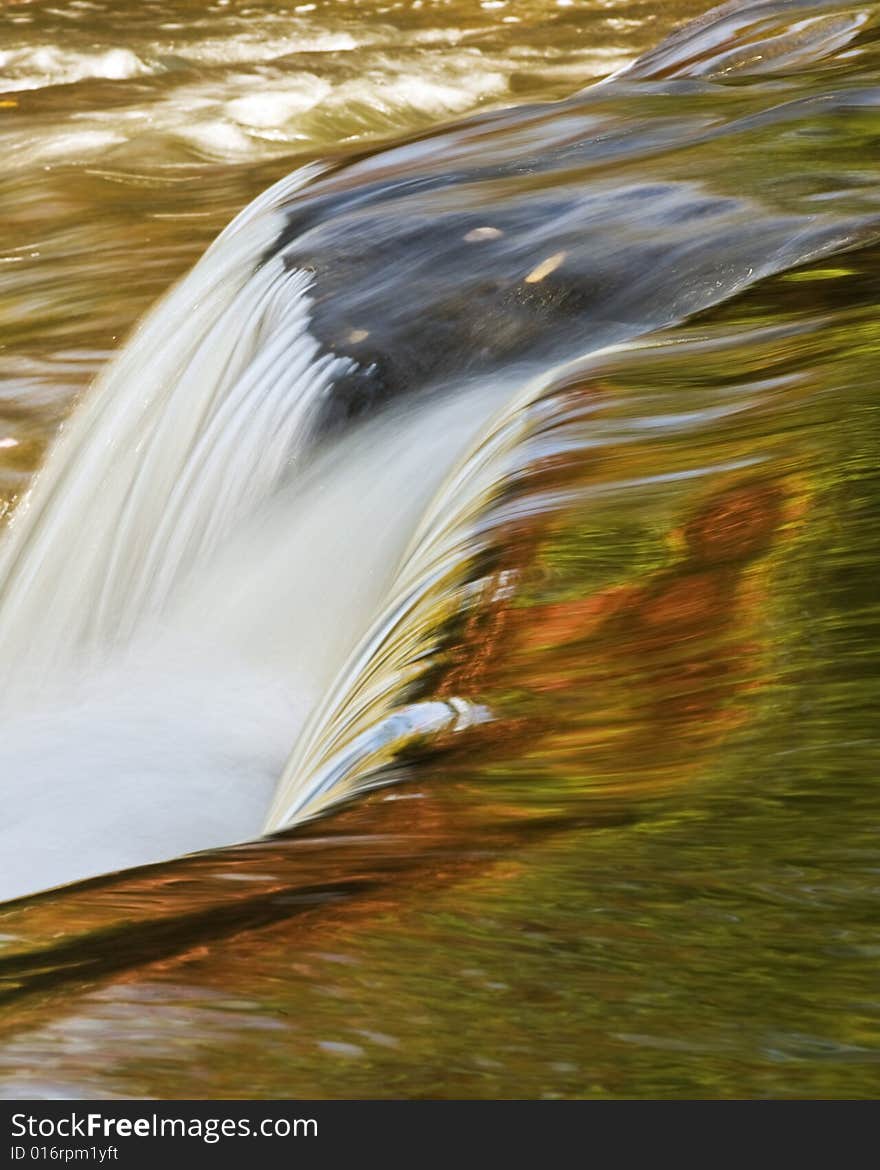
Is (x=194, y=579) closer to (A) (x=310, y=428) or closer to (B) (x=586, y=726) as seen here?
(A) (x=310, y=428)

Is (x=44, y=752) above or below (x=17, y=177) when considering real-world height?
below

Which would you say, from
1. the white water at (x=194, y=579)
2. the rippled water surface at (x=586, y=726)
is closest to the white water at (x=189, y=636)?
the white water at (x=194, y=579)

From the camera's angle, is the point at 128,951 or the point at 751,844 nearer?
the point at 128,951

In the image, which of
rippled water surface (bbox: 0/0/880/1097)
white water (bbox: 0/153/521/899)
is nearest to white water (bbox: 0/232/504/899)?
white water (bbox: 0/153/521/899)

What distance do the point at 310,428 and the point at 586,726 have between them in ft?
8.20

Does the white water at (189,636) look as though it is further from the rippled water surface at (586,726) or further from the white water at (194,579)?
the rippled water surface at (586,726)

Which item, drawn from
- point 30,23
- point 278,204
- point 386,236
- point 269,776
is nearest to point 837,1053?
point 269,776

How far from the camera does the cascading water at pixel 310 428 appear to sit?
11.7ft

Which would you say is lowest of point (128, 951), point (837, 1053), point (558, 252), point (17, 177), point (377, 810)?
point (837, 1053)

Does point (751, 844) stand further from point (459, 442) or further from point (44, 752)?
point (44, 752)

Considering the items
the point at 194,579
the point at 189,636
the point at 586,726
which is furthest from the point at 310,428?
the point at 586,726

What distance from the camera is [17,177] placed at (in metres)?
7.81

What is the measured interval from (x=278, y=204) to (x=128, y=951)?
14.1 ft

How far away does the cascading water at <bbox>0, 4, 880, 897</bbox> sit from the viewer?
11.7 ft
